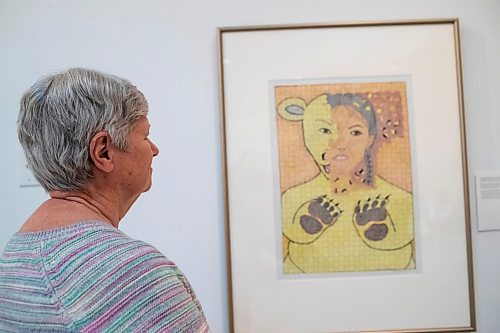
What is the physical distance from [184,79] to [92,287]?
823 millimetres

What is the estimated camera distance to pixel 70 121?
77 centimetres

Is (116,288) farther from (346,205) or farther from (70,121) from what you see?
(346,205)

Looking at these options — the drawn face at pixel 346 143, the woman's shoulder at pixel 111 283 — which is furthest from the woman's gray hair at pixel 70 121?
the drawn face at pixel 346 143

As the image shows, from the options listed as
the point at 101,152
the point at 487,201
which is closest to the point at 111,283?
the point at 101,152

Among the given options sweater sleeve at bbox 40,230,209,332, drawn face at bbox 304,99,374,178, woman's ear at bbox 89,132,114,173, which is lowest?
sweater sleeve at bbox 40,230,209,332

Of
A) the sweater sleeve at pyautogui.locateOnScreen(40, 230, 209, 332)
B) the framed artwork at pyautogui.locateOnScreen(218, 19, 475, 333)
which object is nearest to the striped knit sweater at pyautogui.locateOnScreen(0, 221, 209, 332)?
the sweater sleeve at pyautogui.locateOnScreen(40, 230, 209, 332)

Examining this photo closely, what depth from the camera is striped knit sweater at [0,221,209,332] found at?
69 cm

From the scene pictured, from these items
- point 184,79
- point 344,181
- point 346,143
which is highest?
point 184,79

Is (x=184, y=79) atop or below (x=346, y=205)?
atop

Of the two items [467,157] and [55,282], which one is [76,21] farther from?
[467,157]

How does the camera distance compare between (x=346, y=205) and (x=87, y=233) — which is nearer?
(x=87, y=233)

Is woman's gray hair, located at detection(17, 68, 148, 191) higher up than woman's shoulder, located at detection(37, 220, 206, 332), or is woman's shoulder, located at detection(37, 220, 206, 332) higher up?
woman's gray hair, located at detection(17, 68, 148, 191)

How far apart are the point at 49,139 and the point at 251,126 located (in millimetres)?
687

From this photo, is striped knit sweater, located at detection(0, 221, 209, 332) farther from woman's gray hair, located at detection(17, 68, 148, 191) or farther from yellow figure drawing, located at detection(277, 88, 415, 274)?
yellow figure drawing, located at detection(277, 88, 415, 274)
